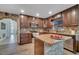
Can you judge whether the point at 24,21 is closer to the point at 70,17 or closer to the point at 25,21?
the point at 25,21

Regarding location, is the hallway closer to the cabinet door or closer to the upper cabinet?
the cabinet door

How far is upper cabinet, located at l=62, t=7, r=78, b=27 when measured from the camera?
5.91 feet

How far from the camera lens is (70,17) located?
1.86 meters

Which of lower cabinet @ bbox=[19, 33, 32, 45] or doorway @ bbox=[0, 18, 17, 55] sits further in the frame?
lower cabinet @ bbox=[19, 33, 32, 45]

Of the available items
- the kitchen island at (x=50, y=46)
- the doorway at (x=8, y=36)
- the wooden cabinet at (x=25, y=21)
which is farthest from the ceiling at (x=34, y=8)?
the kitchen island at (x=50, y=46)

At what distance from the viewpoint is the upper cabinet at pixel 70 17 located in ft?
5.91

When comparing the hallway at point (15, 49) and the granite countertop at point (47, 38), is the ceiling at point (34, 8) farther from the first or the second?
the hallway at point (15, 49)

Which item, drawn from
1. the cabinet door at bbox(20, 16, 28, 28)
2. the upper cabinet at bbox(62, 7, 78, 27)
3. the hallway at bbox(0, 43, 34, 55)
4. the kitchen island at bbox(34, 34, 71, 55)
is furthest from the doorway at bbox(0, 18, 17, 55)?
the upper cabinet at bbox(62, 7, 78, 27)

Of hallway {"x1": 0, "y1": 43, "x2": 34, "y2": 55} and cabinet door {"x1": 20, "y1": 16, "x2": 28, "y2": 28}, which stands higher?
cabinet door {"x1": 20, "y1": 16, "x2": 28, "y2": 28}

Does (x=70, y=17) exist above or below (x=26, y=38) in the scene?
above

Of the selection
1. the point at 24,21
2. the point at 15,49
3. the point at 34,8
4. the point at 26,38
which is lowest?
the point at 15,49

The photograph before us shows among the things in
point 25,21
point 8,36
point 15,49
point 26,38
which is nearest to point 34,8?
point 25,21

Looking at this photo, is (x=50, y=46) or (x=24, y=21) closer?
(x=50, y=46)
